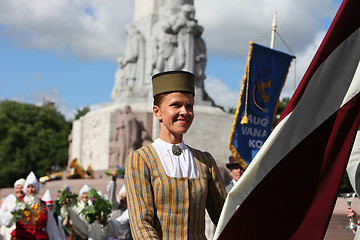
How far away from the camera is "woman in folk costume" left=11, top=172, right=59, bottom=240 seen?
26.8 feet

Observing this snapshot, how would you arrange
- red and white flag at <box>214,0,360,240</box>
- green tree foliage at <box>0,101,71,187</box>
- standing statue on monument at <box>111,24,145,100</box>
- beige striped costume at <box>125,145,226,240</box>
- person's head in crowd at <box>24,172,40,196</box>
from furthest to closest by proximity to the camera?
green tree foliage at <box>0,101,71,187</box> → standing statue on monument at <box>111,24,145,100</box> → person's head in crowd at <box>24,172,40,196</box> → beige striped costume at <box>125,145,226,240</box> → red and white flag at <box>214,0,360,240</box>

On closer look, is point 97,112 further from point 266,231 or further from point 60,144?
point 60,144

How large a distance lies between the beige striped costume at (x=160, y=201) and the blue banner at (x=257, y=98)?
15.3 ft

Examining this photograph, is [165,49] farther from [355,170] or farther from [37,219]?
[355,170]

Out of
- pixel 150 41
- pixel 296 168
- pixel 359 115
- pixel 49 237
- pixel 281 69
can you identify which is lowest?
pixel 49 237

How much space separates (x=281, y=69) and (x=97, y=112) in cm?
1495

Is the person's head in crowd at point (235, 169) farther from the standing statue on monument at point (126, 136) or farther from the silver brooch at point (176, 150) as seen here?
the standing statue on monument at point (126, 136)

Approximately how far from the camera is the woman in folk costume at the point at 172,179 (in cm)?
300

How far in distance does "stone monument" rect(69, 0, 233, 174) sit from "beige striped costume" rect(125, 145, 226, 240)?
17400 millimetres

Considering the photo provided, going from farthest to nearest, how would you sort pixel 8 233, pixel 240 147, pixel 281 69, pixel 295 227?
pixel 8 233, pixel 281 69, pixel 240 147, pixel 295 227

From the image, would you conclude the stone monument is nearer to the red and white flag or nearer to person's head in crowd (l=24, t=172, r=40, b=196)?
person's head in crowd (l=24, t=172, r=40, b=196)

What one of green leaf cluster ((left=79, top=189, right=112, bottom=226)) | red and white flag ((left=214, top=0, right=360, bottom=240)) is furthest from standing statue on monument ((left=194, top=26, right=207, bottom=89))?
red and white flag ((left=214, top=0, right=360, bottom=240))

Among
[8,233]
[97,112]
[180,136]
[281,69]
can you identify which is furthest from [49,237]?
[97,112]

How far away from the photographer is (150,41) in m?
23.1
